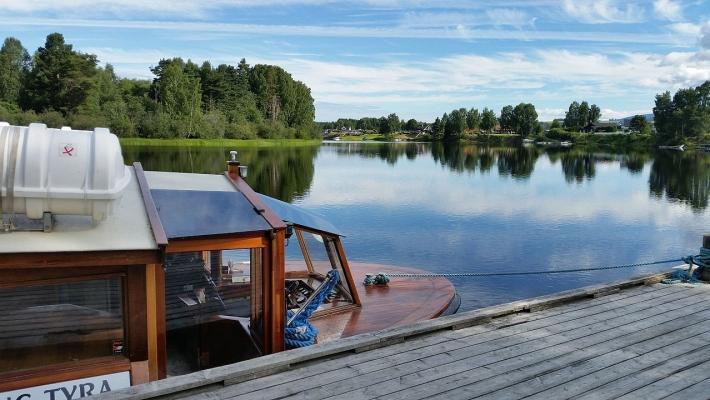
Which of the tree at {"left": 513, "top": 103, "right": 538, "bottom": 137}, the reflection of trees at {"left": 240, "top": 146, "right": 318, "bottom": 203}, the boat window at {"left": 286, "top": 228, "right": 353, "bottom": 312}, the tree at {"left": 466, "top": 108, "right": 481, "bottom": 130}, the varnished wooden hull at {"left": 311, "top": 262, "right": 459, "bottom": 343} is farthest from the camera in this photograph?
the tree at {"left": 466, "top": 108, "right": 481, "bottom": 130}

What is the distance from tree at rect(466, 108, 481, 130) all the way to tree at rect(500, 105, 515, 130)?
7.46 meters

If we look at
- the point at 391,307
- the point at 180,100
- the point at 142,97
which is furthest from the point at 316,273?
the point at 142,97

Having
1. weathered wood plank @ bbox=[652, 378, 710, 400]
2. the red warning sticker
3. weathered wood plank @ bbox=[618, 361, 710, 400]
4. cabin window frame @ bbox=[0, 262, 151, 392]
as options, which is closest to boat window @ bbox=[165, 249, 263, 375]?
cabin window frame @ bbox=[0, 262, 151, 392]

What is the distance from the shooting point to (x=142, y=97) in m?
75.3

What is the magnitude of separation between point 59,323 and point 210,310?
147cm

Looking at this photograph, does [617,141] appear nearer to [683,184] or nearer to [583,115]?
[583,115]

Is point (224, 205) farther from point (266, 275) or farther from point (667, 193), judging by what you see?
point (667, 193)

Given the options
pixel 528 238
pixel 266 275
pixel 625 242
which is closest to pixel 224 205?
pixel 266 275

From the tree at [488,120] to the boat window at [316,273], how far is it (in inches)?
6505

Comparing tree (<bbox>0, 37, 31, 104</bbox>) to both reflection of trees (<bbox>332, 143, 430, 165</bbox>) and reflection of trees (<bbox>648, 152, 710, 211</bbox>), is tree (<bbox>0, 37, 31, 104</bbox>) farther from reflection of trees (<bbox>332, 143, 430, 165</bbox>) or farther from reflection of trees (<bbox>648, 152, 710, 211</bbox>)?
reflection of trees (<bbox>648, 152, 710, 211</bbox>)

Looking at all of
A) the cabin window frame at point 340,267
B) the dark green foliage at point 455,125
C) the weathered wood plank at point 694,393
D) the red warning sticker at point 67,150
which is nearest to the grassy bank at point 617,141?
the dark green foliage at point 455,125

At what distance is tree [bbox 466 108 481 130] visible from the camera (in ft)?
544

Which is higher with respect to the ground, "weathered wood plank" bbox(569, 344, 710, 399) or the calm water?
"weathered wood plank" bbox(569, 344, 710, 399)

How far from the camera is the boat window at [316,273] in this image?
766cm
